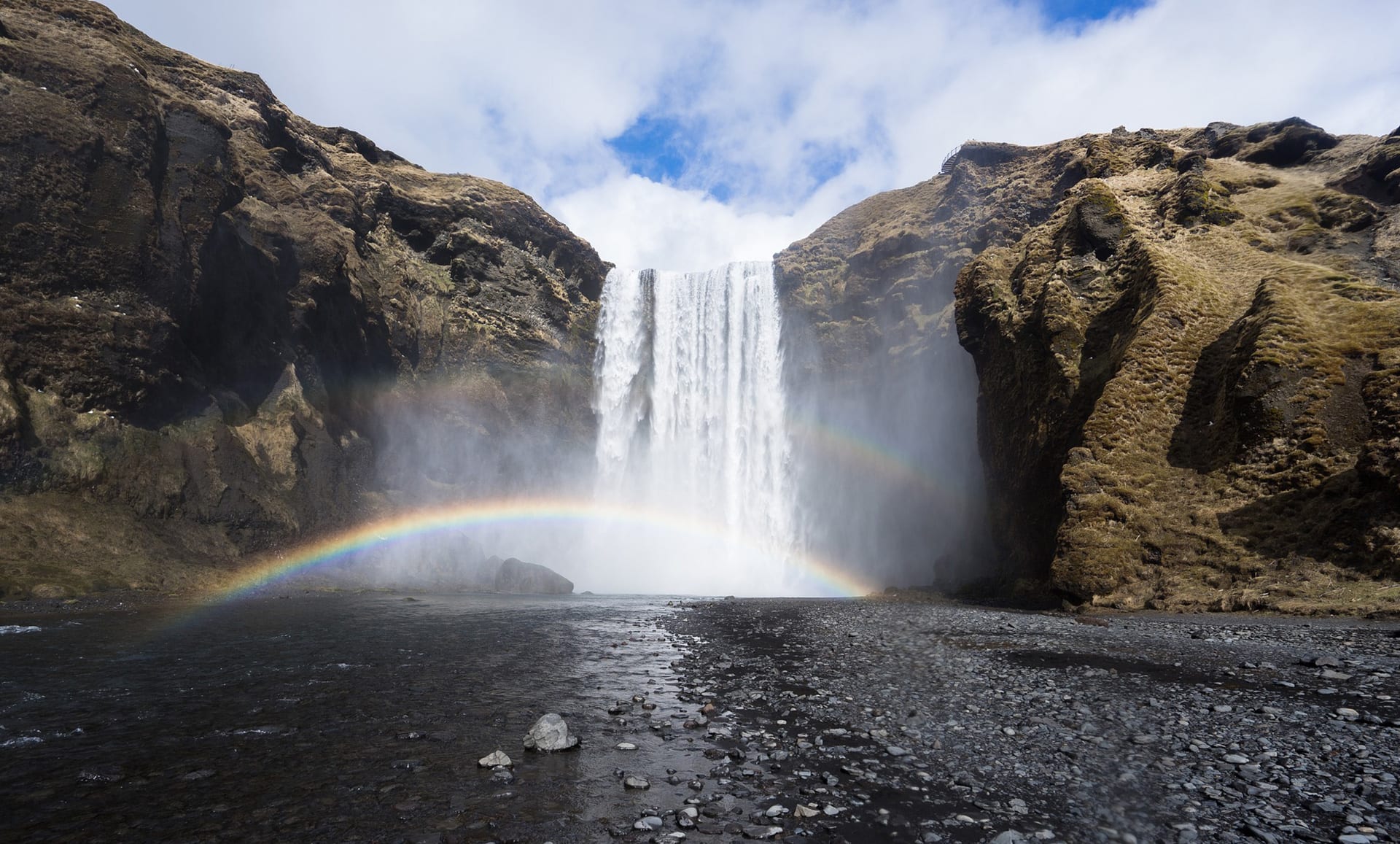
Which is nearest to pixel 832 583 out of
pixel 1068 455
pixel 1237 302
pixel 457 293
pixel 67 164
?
pixel 1068 455

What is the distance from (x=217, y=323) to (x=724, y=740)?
45.9 m

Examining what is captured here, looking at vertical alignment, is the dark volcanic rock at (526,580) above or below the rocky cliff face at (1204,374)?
below

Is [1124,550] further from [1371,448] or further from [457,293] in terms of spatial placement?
[457,293]

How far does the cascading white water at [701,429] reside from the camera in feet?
188

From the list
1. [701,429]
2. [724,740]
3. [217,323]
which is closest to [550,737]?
[724,740]

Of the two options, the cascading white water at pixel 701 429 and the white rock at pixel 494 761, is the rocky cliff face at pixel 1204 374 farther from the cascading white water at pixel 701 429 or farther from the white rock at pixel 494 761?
the cascading white water at pixel 701 429

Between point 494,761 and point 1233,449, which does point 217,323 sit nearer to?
point 494,761

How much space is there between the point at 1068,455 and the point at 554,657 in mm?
21436

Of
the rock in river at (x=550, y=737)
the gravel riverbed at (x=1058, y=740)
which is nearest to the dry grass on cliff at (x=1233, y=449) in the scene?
the gravel riverbed at (x=1058, y=740)

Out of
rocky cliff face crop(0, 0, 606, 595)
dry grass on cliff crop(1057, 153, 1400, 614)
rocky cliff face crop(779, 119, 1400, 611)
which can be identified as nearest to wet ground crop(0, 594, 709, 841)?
dry grass on cliff crop(1057, 153, 1400, 614)

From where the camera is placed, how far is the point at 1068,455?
987 inches

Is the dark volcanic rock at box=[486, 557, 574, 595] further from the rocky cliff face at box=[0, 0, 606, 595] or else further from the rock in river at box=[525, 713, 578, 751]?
the rock in river at box=[525, 713, 578, 751]

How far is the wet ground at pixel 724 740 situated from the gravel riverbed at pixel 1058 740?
0.04 m

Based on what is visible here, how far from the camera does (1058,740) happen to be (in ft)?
23.5
